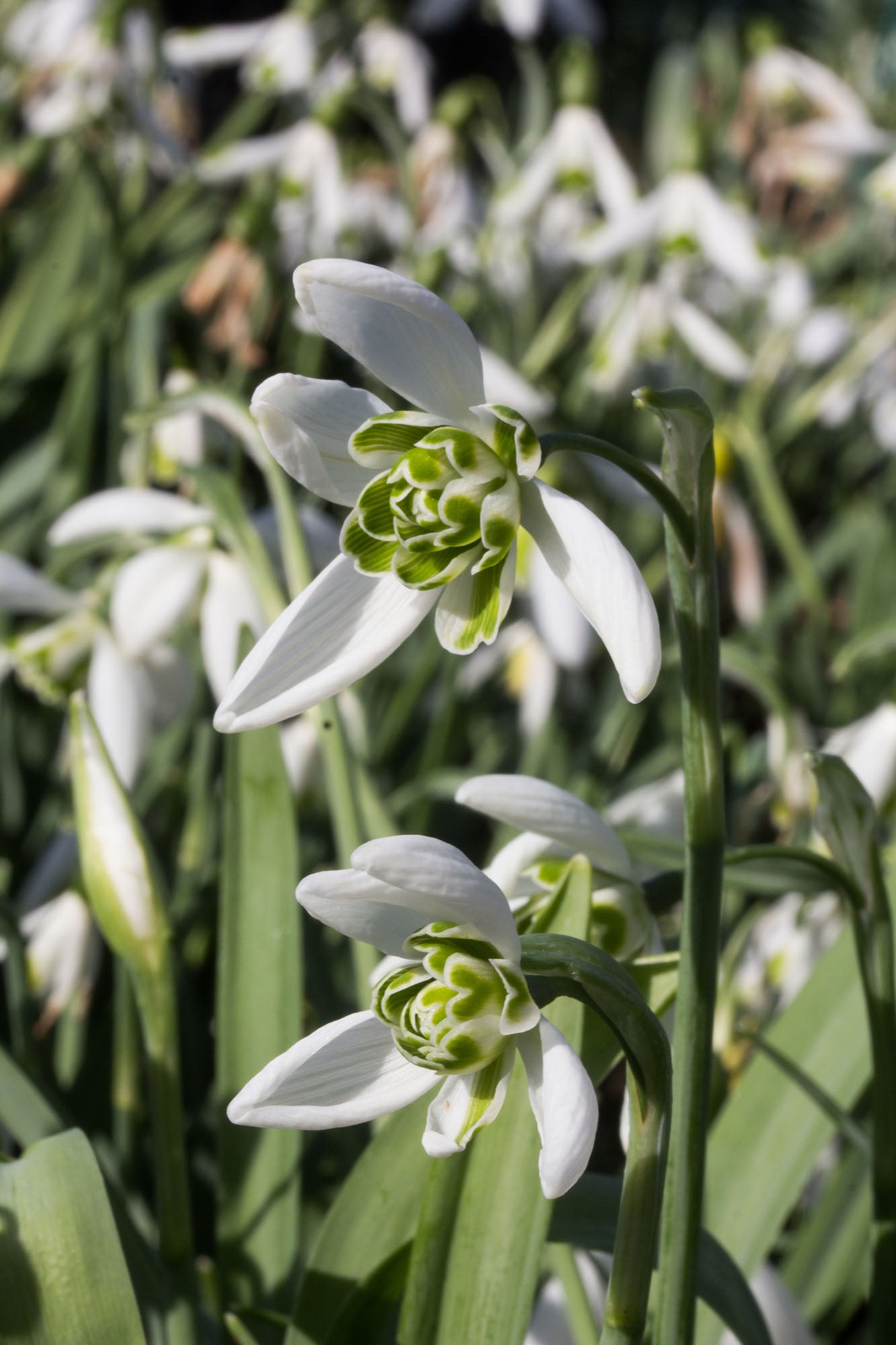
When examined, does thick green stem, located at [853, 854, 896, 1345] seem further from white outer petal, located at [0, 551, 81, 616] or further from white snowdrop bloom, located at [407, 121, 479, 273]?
white snowdrop bloom, located at [407, 121, 479, 273]

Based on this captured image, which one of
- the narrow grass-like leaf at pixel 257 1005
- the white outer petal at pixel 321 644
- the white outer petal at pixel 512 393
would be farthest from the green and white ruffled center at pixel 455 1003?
the white outer petal at pixel 512 393

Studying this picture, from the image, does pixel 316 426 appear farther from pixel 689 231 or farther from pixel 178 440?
pixel 689 231

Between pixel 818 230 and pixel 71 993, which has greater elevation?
pixel 71 993

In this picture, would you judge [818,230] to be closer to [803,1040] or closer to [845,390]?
[845,390]

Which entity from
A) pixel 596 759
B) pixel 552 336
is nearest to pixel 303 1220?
pixel 596 759

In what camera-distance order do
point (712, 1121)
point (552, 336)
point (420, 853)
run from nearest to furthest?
point (420, 853) → point (712, 1121) → point (552, 336)

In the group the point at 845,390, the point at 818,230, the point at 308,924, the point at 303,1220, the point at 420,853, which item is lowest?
the point at 818,230
